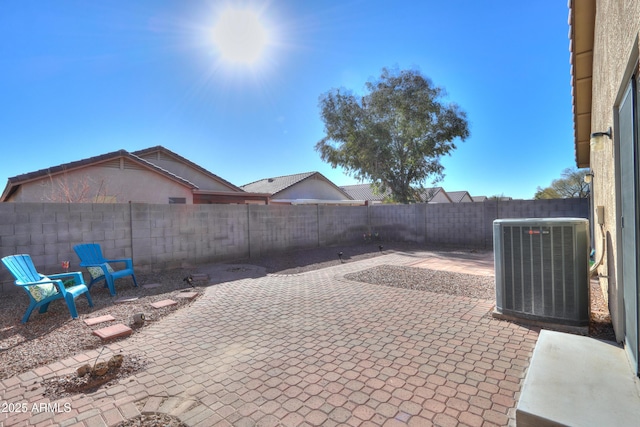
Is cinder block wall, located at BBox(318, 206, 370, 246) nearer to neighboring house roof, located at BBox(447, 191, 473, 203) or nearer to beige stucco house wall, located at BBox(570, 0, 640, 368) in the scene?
beige stucco house wall, located at BBox(570, 0, 640, 368)

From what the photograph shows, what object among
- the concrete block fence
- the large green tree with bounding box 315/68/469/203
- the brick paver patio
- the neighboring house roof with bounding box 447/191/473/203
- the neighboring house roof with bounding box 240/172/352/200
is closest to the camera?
the brick paver patio

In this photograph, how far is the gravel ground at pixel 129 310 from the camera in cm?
309

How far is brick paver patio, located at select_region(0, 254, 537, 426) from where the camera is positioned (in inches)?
84.0

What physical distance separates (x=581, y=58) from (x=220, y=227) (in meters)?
8.69

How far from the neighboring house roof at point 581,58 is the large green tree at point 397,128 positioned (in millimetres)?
11587

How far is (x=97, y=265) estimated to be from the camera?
5574mm

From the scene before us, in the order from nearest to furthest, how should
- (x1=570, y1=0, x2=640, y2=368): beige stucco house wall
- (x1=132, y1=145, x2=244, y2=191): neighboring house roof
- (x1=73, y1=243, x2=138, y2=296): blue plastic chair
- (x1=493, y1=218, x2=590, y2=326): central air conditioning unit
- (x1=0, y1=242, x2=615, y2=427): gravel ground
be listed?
(x1=570, y1=0, x2=640, y2=368): beige stucco house wall < (x1=0, y1=242, x2=615, y2=427): gravel ground < (x1=493, y1=218, x2=590, y2=326): central air conditioning unit < (x1=73, y1=243, x2=138, y2=296): blue plastic chair < (x1=132, y1=145, x2=244, y2=191): neighboring house roof

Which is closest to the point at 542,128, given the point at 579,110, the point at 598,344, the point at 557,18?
the point at 557,18

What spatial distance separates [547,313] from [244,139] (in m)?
14.5

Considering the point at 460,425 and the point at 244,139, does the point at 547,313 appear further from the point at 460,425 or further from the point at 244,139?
the point at 244,139

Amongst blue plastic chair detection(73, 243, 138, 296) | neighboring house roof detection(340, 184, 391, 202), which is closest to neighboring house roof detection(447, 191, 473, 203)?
neighboring house roof detection(340, 184, 391, 202)

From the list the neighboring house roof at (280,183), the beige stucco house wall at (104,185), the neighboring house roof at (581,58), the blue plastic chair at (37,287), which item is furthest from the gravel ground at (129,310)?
the neighboring house roof at (280,183)

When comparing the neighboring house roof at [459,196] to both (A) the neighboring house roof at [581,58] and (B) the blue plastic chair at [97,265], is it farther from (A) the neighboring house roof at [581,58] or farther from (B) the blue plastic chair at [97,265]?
(B) the blue plastic chair at [97,265]

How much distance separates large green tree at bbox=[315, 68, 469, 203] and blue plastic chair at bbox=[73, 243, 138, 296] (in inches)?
569
